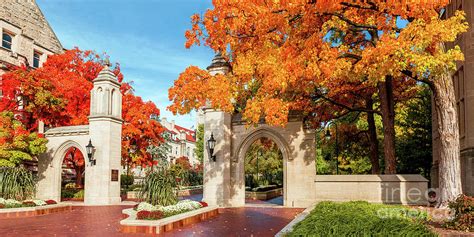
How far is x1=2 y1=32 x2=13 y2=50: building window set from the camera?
31341 millimetres

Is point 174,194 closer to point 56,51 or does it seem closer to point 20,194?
point 20,194

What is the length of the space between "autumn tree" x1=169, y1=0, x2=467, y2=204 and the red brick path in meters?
3.54

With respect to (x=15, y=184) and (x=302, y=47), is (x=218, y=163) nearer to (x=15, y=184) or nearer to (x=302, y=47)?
(x=302, y=47)

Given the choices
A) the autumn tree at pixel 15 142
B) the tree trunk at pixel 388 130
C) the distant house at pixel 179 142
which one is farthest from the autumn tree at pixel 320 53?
the distant house at pixel 179 142

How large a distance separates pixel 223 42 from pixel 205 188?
26.8ft

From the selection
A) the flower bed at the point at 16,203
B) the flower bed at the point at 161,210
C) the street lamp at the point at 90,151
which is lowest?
the flower bed at the point at 16,203

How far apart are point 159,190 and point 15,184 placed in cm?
779

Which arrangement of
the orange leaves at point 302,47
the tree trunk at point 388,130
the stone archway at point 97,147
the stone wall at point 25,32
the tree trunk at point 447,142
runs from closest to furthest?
1. the orange leaves at point 302,47
2. the tree trunk at point 447,142
3. the tree trunk at point 388,130
4. the stone archway at point 97,147
5. the stone wall at point 25,32

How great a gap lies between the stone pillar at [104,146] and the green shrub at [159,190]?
8.04 metres

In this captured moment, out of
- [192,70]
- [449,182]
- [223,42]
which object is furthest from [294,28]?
[449,182]

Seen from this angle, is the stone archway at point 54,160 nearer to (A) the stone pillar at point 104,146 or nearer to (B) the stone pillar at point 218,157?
(A) the stone pillar at point 104,146

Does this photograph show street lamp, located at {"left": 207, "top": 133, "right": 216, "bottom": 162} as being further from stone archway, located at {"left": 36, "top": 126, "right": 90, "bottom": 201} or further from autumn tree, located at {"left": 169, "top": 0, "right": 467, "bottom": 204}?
stone archway, located at {"left": 36, "top": 126, "right": 90, "bottom": 201}

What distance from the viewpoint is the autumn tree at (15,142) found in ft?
65.6

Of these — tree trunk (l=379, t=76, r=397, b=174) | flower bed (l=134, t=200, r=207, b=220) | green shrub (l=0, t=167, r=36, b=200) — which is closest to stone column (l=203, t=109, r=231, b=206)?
flower bed (l=134, t=200, r=207, b=220)
